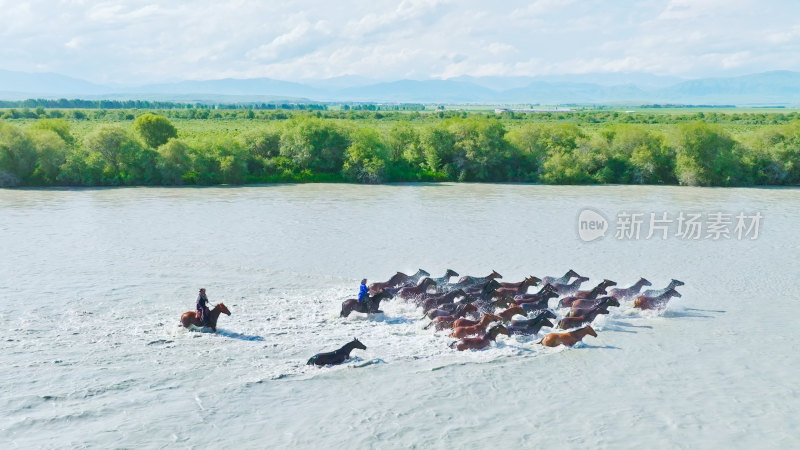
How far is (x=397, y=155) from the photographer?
5356cm

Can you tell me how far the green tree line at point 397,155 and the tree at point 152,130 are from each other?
0.08 metres

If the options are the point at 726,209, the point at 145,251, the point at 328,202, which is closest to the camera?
the point at 145,251

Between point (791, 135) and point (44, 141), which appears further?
point (791, 135)

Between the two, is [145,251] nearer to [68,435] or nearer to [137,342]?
[137,342]

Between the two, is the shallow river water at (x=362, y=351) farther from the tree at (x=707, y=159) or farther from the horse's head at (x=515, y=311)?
the tree at (x=707, y=159)

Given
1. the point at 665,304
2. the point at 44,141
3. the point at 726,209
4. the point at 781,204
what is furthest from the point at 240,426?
the point at 44,141

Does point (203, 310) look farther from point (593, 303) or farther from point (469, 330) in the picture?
point (593, 303)

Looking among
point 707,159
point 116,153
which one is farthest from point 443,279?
point 707,159

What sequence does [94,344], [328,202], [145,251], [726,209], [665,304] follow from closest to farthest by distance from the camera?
[94,344] → [665,304] → [145,251] → [726,209] → [328,202]

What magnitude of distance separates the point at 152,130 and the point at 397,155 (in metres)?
16.8

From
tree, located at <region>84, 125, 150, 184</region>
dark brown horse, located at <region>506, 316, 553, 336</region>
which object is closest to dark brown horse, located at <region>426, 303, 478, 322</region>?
dark brown horse, located at <region>506, 316, 553, 336</region>

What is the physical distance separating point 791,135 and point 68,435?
49.2 metres

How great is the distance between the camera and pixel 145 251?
2622cm

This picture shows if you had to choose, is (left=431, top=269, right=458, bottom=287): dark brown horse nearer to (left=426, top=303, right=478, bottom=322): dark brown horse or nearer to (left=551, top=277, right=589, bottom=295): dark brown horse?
(left=551, top=277, right=589, bottom=295): dark brown horse
